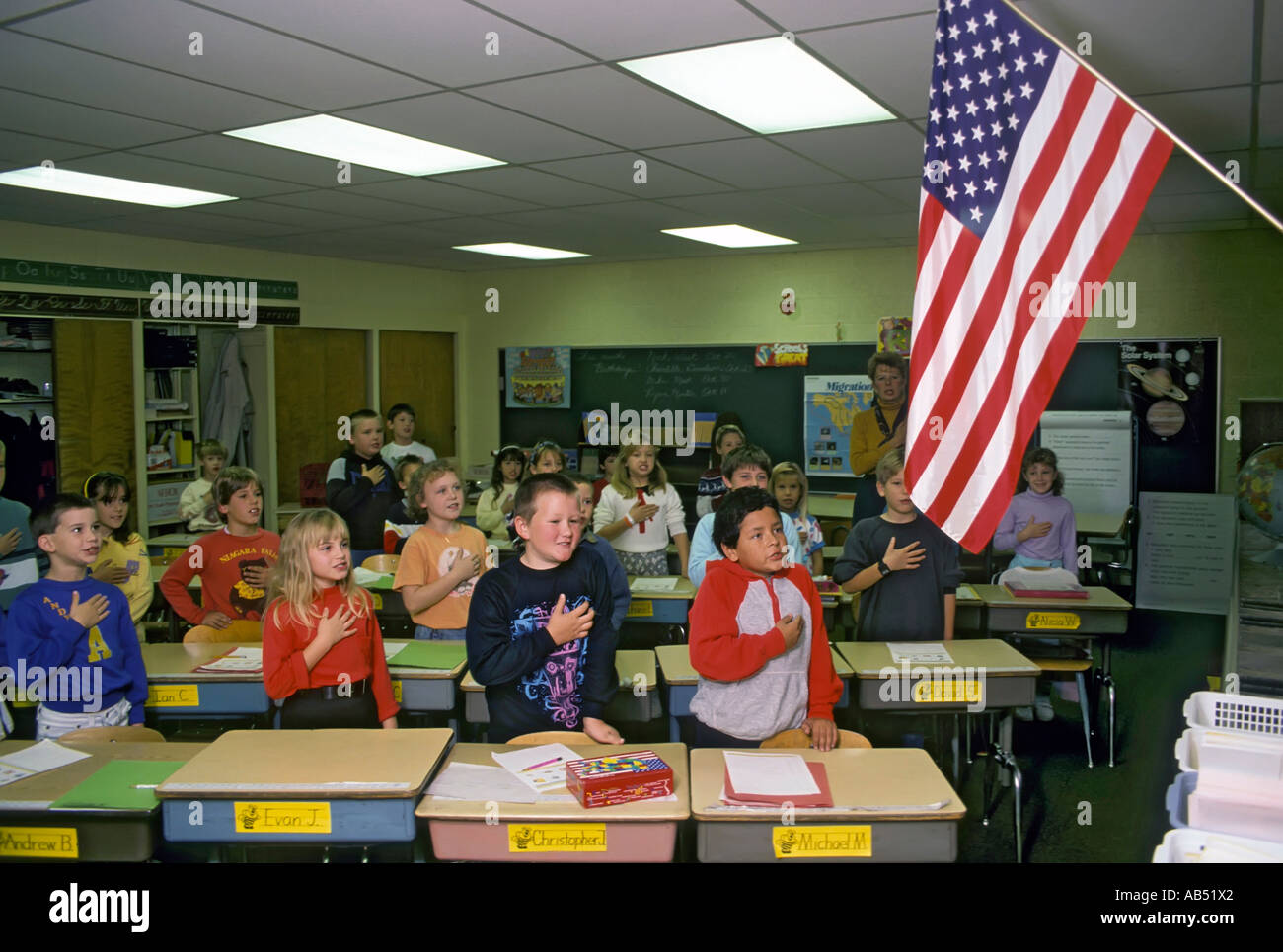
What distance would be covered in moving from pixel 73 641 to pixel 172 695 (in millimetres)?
418

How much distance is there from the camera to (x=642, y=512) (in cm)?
509

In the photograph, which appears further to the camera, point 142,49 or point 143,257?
point 143,257

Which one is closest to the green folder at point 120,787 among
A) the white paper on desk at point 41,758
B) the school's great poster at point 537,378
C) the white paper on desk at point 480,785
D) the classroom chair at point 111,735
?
the white paper on desk at point 41,758

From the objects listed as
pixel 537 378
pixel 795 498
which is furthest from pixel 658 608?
pixel 537 378

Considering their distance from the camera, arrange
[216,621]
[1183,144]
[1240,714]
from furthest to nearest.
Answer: [216,621] < [1240,714] < [1183,144]

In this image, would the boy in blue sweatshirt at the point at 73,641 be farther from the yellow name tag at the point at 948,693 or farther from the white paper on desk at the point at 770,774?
the yellow name tag at the point at 948,693

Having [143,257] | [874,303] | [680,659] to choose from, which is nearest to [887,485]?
[680,659]

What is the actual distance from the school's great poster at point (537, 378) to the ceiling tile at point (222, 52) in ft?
18.5

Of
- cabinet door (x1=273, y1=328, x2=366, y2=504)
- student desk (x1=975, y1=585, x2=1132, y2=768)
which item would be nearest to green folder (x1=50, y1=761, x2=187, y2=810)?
student desk (x1=975, y1=585, x2=1132, y2=768)

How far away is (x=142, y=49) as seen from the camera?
9.93 ft

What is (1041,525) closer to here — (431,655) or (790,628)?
(790,628)

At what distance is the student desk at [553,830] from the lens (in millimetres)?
2057
